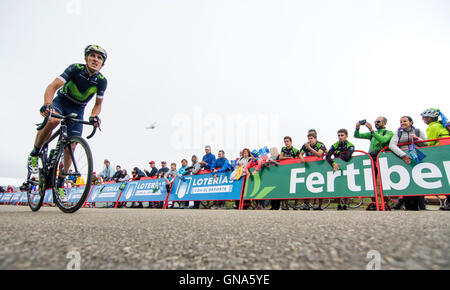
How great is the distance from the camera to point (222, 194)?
681 centimetres

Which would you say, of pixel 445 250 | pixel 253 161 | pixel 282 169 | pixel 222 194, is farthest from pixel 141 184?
pixel 445 250

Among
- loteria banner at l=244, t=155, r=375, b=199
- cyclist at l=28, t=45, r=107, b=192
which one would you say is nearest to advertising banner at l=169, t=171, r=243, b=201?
loteria banner at l=244, t=155, r=375, b=199

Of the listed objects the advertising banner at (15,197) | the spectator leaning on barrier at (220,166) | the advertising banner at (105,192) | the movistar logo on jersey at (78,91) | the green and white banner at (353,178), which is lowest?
the advertising banner at (15,197)

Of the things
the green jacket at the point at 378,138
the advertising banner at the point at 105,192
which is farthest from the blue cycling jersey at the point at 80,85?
the advertising banner at the point at 105,192

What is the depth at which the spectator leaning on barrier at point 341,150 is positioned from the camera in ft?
16.4

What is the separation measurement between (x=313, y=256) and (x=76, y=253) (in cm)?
85

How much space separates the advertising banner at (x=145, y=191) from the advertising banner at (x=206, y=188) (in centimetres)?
55

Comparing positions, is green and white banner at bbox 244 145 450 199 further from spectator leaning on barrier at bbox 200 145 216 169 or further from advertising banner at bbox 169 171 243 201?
spectator leaning on barrier at bbox 200 145 216 169

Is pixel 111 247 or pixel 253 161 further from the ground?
pixel 253 161

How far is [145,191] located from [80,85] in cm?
628

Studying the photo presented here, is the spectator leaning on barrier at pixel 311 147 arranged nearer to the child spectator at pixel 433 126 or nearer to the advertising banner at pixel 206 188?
the advertising banner at pixel 206 188

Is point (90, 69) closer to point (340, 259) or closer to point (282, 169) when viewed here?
point (340, 259)

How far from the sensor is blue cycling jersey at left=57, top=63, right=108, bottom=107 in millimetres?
3213
